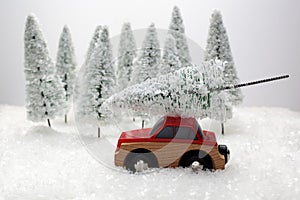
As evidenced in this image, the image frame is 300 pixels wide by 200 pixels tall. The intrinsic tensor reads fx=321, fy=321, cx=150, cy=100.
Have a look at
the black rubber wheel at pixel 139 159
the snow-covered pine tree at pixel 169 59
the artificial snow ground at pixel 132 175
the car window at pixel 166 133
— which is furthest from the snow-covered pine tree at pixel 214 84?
the snow-covered pine tree at pixel 169 59

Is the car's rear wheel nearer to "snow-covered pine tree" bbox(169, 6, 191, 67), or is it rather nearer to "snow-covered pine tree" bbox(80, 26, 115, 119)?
"snow-covered pine tree" bbox(80, 26, 115, 119)

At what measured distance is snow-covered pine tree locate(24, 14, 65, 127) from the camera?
12.7 m

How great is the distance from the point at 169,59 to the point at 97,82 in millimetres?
2776

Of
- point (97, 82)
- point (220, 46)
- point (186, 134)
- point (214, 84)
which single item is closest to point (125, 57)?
point (97, 82)

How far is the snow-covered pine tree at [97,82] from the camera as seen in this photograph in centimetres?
1170

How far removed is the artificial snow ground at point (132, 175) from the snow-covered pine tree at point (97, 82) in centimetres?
107

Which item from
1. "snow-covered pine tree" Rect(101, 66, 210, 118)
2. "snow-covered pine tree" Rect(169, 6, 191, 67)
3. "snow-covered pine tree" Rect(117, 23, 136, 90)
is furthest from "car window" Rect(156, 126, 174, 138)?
"snow-covered pine tree" Rect(117, 23, 136, 90)

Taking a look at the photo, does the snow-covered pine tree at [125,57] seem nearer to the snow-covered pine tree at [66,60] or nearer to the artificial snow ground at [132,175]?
the snow-covered pine tree at [66,60]

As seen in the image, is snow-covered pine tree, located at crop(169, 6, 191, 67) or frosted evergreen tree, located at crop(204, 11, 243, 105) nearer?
frosted evergreen tree, located at crop(204, 11, 243, 105)

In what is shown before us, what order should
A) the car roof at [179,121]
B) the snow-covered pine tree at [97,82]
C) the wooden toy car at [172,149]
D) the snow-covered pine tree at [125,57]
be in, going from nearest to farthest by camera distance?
the wooden toy car at [172,149] → the car roof at [179,121] → the snow-covered pine tree at [97,82] → the snow-covered pine tree at [125,57]

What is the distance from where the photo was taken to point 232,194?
6832 mm

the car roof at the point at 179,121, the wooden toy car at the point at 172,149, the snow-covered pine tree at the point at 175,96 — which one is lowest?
the wooden toy car at the point at 172,149

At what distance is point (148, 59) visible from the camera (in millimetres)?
12281

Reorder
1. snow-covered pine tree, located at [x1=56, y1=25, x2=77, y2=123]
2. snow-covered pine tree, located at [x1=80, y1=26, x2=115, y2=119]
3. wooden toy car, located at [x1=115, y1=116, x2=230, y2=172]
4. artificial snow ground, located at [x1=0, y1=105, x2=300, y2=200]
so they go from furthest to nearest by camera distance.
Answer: snow-covered pine tree, located at [x1=56, y1=25, x2=77, y2=123] < snow-covered pine tree, located at [x1=80, y1=26, x2=115, y2=119] < wooden toy car, located at [x1=115, y1=116, x2=230, y2=172] < artificial snow ground, located at [x1=0, y1=105, x2=300, y2=200]
